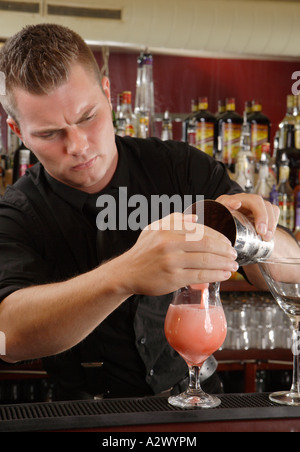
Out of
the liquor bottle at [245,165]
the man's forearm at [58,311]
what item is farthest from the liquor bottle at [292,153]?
the man's forearm at [58,311]

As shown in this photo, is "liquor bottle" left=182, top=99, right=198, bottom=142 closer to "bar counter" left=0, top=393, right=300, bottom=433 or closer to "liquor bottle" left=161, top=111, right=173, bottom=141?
"liquor bottle" left=161, top=111, right=173, bottom=141

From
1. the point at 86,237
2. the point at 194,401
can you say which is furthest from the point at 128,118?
the point at 194,401

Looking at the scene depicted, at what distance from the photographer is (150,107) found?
3.16m

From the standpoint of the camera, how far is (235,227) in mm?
1138

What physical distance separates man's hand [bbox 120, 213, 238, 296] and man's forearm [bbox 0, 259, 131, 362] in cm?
7

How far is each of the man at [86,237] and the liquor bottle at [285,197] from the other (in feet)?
3.64

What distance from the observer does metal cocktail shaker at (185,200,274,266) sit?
1132mm

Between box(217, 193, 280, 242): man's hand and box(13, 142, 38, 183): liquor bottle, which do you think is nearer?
box(217, 193, 280, 242): man's hand

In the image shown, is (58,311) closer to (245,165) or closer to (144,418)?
(144,418)

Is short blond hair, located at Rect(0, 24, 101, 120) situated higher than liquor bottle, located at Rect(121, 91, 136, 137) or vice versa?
liquor bottle, located at Rect(121, 91, 136, 137)

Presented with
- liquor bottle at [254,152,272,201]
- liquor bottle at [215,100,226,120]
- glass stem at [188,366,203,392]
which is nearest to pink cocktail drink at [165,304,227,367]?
glass stem at [188,366,203,392]

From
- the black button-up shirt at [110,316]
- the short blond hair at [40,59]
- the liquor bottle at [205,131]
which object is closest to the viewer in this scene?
the short blond hair at [40,59]

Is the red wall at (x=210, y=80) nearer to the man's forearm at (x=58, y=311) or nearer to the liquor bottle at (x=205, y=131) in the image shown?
the liquor bottle at (x=205, y=131)

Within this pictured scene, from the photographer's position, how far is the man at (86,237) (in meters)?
1.04
